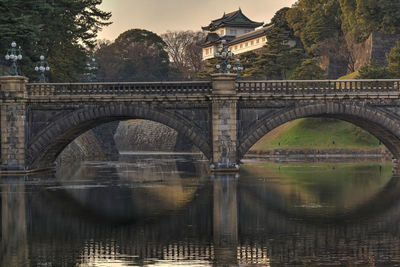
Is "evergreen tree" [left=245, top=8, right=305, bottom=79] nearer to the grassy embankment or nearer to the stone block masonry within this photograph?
the grassy embankment

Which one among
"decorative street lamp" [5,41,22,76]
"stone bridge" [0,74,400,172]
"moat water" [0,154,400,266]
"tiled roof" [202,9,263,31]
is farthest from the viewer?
"tiled roof" [202,9,263,31]

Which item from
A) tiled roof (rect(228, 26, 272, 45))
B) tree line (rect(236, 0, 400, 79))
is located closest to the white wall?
tiled roof (rect(228, 26, 272, 45))

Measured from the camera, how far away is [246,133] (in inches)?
2089

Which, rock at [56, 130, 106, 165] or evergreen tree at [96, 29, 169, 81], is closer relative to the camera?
rock at [56, 130, 106, 165]

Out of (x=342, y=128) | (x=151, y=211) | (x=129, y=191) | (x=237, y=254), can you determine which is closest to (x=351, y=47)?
(x=342, y=128)

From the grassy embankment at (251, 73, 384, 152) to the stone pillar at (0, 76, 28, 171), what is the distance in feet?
152

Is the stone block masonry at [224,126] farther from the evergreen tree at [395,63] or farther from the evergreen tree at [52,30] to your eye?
the evergreen tree at [395,63]

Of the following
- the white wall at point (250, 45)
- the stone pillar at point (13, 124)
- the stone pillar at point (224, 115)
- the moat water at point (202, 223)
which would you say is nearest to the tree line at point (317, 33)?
the white wall at point (250, 45)

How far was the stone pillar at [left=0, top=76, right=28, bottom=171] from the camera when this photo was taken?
53000 mm

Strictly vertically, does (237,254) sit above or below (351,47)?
below

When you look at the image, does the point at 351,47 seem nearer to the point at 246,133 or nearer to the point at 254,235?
the point at 246,133

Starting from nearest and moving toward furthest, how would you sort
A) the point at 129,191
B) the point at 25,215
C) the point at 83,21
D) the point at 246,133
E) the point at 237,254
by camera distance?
the point at 237,254
the point at 25,215
the point at 129,191
the point at 246,133
the point at 83,21

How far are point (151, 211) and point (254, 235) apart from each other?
307 inches

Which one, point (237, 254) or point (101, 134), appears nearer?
point (237, 254)
